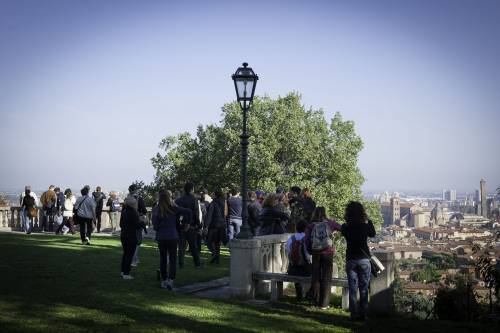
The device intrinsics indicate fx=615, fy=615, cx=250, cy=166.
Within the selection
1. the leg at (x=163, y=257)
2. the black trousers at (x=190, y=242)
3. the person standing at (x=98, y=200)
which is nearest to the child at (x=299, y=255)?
the leg at (x=163, y=257)

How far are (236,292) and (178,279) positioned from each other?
2281 millimetres

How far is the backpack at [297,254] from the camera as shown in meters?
11.5

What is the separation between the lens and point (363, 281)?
32.3 feet

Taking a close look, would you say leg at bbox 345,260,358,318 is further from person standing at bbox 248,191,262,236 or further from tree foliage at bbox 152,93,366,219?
tree foliage at bbox 152,93,366,219

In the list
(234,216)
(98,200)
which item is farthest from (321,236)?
(98,200)

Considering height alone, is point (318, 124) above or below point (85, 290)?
above

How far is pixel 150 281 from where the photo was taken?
12.9 meters

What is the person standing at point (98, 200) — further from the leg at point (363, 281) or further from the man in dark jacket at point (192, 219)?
the leg at point (363, 281)

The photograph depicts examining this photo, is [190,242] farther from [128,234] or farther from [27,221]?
[27,221]

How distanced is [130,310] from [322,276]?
347cm

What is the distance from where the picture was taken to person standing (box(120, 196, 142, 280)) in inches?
494

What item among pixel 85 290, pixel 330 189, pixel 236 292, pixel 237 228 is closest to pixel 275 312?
pixel 236 292

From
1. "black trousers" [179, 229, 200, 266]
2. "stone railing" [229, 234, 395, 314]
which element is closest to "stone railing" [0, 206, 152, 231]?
"black trousers" [179, 229, 200, 266]

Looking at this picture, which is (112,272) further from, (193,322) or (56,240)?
(56,240)
